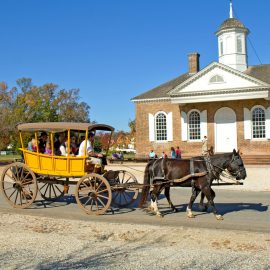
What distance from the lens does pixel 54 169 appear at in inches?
445

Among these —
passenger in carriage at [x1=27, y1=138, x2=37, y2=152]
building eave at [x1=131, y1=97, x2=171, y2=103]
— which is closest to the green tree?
building eave at [x1=131, y1=97, x2=171, y2=103]

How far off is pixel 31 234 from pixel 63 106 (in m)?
63.4

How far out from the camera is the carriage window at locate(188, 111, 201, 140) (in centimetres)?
3481

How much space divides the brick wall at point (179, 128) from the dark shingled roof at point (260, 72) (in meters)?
2.30

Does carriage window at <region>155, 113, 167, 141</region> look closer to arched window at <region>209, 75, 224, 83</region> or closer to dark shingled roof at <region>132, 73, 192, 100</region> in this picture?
dark shingled roof at <region>132, 73, 192, 100</region>

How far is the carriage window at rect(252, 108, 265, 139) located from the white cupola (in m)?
6.53

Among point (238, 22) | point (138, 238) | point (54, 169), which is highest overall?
point (238, 22)

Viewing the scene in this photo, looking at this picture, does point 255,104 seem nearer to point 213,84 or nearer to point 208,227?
point 213,84

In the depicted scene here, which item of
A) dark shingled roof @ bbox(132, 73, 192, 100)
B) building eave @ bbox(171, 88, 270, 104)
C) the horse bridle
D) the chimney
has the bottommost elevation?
the horse bridle

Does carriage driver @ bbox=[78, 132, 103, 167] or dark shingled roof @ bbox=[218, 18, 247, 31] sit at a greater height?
dark shingled roof @ bbox=[218, 18, 247, 31]

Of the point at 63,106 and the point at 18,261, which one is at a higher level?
the point at 63,106

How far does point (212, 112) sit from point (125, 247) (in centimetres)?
2807

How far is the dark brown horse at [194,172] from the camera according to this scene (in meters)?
9.66

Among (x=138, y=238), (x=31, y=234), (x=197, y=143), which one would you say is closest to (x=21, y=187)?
(x=31, y=234)
